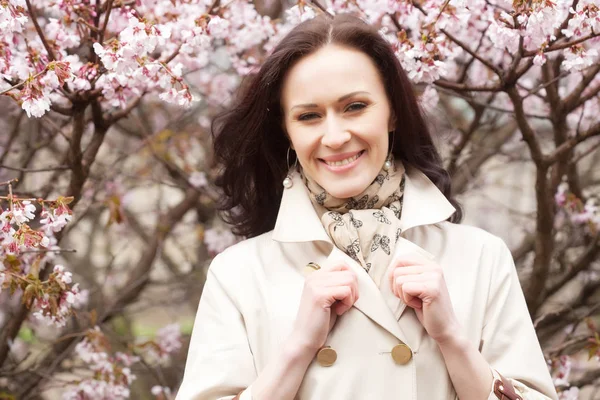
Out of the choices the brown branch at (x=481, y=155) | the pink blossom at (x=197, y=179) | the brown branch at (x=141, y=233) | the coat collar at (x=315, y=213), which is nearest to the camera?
the coat collar at (x=315, y=213)

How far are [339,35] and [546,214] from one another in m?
1.33

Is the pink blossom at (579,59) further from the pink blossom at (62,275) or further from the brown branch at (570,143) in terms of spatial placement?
the pink blossom at (62,275)

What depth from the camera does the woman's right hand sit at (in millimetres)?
1885

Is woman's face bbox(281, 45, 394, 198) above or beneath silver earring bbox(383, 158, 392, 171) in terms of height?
above

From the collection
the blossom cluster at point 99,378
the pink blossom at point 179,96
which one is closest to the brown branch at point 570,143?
the pink blossom at point 179,96

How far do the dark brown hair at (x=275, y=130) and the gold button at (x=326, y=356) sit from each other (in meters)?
0.54

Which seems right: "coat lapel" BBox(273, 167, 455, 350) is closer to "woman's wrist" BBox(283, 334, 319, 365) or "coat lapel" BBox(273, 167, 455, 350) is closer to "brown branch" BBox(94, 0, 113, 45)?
"woman's wrist" BBox(283, 334, 319, 365)

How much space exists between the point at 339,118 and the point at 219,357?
661 mm

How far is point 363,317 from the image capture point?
1966 mm

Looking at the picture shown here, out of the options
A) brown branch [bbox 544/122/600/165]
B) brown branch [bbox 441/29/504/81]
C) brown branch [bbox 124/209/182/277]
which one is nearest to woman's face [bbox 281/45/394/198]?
brown branch [bbox 441/29/504/81]

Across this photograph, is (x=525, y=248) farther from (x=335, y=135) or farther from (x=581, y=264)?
(x=335, y=135)

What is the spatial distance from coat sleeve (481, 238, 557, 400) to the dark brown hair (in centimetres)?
43

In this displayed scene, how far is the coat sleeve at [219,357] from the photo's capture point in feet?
6.49

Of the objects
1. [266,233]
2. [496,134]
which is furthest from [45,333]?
[266,233]
